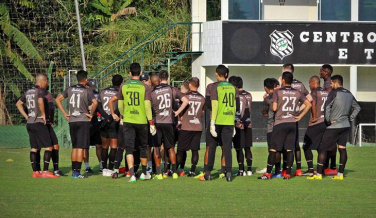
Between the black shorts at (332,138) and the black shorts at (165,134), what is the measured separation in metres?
3.17

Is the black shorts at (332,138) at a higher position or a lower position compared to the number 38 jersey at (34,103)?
lower

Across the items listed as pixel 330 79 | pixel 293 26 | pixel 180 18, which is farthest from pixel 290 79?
pixel 180 18

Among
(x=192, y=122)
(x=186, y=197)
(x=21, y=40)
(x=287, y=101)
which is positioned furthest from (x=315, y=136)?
(x=21, y=40)

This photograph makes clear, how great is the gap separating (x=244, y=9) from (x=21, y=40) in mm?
9223

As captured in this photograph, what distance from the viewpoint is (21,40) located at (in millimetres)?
31641

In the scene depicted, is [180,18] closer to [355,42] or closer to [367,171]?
[355,42]

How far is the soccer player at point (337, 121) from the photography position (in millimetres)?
16062

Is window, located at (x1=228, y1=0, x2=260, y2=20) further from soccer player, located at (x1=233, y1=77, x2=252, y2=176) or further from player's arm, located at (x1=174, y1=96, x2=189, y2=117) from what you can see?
player's arm, located at (x1=174, y1=96, x2=189, y2=117)

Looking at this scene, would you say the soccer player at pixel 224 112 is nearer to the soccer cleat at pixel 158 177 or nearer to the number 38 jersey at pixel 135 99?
the soccer cleat at pixel 158 177

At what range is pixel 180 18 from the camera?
34.5 m

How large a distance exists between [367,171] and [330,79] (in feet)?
8.83

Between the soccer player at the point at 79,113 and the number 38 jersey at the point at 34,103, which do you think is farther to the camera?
the number 38 jersey at the point at 34,103

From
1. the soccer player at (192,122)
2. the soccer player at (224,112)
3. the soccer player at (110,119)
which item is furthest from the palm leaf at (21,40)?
the soccer player at (224,112)

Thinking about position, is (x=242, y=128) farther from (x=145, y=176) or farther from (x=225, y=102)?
(x=145, y=176)
